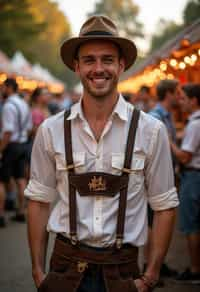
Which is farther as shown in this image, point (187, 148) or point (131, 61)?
point (187, 148)

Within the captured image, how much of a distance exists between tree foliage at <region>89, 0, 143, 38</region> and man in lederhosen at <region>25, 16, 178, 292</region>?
103m

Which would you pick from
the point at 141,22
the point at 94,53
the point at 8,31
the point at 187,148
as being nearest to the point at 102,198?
the point at 94,53

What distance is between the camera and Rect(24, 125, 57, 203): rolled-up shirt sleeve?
120 inches

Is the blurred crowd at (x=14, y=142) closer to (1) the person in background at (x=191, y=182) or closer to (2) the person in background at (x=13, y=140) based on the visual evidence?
(2) the person in background at (x=13, y=140)

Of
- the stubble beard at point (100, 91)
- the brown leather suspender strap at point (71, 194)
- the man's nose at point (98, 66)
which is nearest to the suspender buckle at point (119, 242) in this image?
the brown leather suspender strap at point (71, 194)

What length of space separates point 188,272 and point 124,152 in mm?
3291

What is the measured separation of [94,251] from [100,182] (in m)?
0.32

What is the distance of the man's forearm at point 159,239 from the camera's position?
9.88 ft

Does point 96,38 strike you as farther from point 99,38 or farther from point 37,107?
point 37,107

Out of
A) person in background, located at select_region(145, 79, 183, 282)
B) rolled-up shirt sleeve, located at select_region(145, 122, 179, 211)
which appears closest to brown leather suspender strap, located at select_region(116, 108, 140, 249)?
rolled-up shirt sleeve, located at select_region(145, 122, 179, 211)

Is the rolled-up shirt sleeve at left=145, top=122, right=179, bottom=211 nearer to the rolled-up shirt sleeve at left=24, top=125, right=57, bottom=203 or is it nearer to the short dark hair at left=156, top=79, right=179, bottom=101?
the rolled-up shirt sleeve at left=24, top=125, right=57, bottom=203

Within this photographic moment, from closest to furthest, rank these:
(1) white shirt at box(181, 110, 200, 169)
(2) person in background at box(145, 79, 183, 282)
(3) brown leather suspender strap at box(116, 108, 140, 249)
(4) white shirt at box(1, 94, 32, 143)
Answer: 1. (3) brown leather suspender strap at box(116, 108, 140, 249)
2. (1) white shirt at box(181, 110, 200, 169)
3. (2) person in background at box(145, 79, 183, 282)
4. (4) white shirt at box(1, 94, 32, 143)

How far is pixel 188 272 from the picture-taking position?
5.93 meters

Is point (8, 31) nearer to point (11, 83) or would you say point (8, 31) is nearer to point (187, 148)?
point (11, 83)
